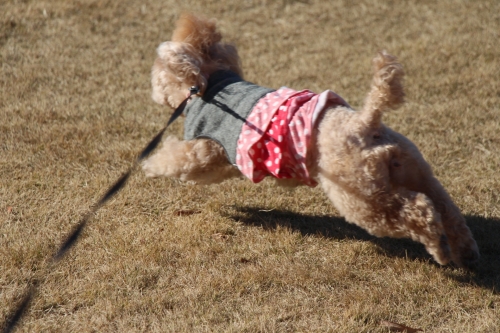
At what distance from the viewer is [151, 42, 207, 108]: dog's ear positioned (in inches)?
144

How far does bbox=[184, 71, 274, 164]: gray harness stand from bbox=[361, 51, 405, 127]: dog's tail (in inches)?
31.0

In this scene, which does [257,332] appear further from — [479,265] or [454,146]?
[454,146]

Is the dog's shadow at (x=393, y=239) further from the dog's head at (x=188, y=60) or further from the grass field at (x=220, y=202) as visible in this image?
the dog's head at (x=188, y=60)

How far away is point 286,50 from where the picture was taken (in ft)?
24.4

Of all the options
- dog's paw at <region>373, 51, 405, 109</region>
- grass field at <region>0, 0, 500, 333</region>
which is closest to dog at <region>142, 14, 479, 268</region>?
dog's paw at <region>373, 51, 405, 109</region>

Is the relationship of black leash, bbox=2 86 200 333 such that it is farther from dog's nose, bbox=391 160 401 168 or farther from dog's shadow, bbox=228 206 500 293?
dog's nose, bbox=391 160 401 168

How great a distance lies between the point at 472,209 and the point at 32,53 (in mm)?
5428

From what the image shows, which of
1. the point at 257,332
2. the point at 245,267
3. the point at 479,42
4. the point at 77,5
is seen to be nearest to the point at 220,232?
the point at 245,267

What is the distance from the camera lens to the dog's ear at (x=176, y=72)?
3.65 m

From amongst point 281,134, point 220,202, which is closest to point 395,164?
point 281,134

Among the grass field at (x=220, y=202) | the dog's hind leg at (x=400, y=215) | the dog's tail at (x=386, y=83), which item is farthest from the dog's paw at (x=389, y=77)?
the grass field at (x=220, y=202)

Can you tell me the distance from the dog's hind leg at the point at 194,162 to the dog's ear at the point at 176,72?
316mm

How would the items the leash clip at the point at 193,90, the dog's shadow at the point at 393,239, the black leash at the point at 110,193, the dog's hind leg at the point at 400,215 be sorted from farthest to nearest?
1. the leash clip at the point at 193,90
2. the dog's shadow at the point at 393,239
3. the dog's hind leg at the point at 400,215
4. the black leash at the point at 110,193

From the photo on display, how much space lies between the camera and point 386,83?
2.96 metres
